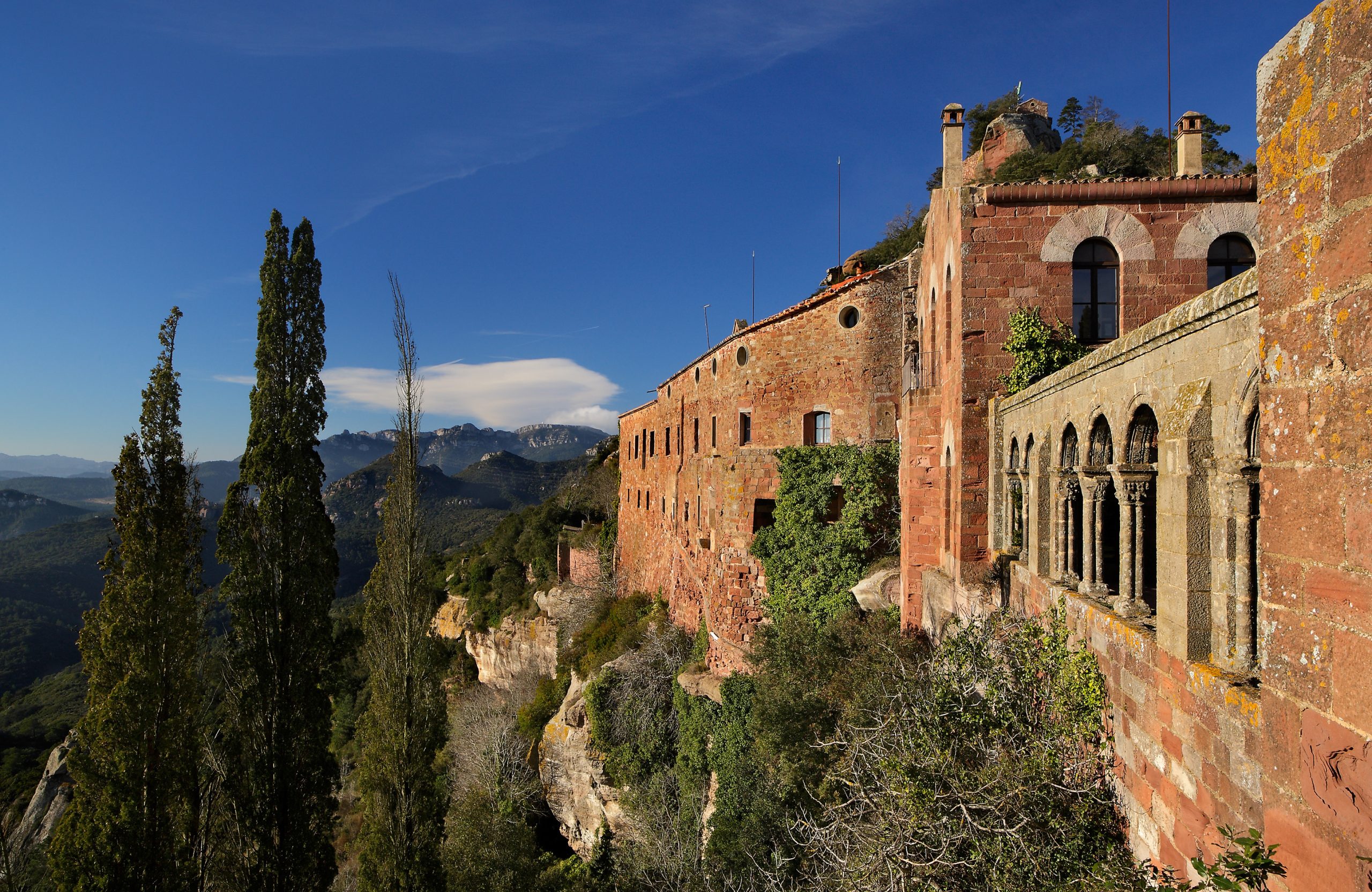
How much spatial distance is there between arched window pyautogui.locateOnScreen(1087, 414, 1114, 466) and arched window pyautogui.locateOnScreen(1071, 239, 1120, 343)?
4012 mm

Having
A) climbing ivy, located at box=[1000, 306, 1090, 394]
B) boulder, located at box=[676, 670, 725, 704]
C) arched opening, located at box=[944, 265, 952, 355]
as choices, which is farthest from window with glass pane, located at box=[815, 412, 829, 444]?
climbing ivy, located at box=[1000, 306, 1090, 394]

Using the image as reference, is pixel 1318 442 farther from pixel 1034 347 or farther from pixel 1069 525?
pixel 1034 347

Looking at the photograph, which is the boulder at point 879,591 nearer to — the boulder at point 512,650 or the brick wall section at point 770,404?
the brick wall section at point 770,404

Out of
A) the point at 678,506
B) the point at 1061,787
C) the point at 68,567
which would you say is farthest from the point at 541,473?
the point at 1061,787

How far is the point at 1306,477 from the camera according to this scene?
2.71 meters

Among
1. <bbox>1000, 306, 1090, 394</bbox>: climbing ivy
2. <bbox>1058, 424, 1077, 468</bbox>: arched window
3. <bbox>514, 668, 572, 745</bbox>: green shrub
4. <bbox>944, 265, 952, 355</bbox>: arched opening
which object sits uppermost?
<bbox>944, 265, 952, 355</bbox>: arched opening

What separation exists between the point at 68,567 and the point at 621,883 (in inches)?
2897

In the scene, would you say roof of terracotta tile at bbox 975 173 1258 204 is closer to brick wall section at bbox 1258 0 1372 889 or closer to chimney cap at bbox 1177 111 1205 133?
chimney cap at bbox 1177 111 1205 133

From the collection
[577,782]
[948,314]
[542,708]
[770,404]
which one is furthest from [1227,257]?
[542,708]

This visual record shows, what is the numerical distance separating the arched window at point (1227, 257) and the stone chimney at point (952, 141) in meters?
3.70

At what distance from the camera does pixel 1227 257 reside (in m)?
9.52

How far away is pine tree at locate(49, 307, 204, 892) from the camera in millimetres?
8867

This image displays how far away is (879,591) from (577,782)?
41.0 feet

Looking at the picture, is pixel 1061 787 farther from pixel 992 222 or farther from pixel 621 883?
pixel 621 883
